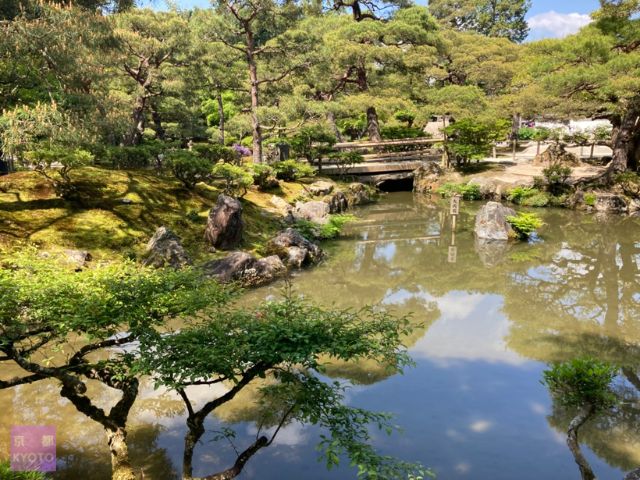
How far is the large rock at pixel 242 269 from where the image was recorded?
37.1ft

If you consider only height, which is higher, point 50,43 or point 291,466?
point 50,43

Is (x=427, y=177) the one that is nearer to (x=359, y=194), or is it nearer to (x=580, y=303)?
(x=359, y=194)

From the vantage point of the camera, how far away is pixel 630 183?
2039 centimetres

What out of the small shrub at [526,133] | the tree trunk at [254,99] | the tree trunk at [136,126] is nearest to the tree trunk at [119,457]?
the tree trunk at [136,126]

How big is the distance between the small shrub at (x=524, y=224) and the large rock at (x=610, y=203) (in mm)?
5991

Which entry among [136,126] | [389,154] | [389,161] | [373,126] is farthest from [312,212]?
[373,126]

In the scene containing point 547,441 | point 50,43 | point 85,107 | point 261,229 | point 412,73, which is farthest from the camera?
point 412,73

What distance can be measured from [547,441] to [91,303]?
19.2 ft

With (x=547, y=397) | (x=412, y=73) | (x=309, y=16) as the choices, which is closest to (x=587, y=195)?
(x=412, y=73)

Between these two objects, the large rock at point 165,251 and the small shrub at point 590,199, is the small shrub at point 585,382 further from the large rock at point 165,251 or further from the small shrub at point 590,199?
the small shrub at point 590,199

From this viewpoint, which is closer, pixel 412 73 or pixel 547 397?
pixel 547 397

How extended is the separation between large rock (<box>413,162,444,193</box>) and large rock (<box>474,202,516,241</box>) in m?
8.60

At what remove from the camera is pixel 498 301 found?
11.5 metres

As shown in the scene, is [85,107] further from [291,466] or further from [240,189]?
[291,466]
